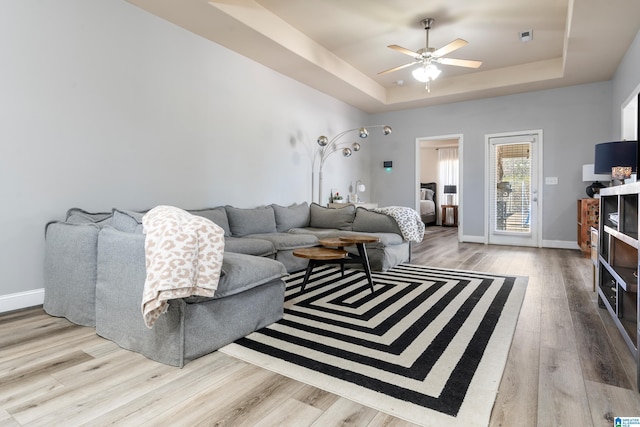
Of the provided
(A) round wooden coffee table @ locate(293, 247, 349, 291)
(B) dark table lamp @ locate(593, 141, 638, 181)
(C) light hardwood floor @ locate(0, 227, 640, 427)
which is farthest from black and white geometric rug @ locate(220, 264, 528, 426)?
(B) dark table lamp @ locate(593, 141, 638, 181)

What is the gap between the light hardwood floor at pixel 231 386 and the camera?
4.61 feet

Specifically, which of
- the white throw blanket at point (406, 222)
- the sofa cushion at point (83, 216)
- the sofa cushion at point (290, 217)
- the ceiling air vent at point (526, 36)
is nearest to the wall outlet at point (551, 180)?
the ceiling air vent at point (526, 36)

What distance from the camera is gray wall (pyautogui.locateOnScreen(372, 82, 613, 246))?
5.79 metres

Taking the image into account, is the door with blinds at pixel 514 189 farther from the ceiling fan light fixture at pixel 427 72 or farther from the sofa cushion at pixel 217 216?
the sofa cushion at pixel 217 216

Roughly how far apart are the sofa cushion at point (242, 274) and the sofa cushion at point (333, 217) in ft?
8.53

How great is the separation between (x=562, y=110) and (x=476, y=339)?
5.59m

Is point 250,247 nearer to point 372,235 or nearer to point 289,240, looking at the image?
point 289,240

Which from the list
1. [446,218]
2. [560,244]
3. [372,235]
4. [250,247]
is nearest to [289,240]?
[250,247]

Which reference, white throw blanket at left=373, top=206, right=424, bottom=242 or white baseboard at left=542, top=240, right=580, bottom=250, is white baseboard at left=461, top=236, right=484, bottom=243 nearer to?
white baseboard at left=542, top=240, right=580, bottom=250

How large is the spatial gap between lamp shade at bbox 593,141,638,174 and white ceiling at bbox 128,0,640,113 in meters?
1.29

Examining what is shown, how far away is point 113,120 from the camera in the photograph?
3301 millimetres

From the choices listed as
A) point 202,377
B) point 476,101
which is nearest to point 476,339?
point 202,377

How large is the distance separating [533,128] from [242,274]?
246 inches

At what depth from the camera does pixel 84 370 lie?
70.9 inches
